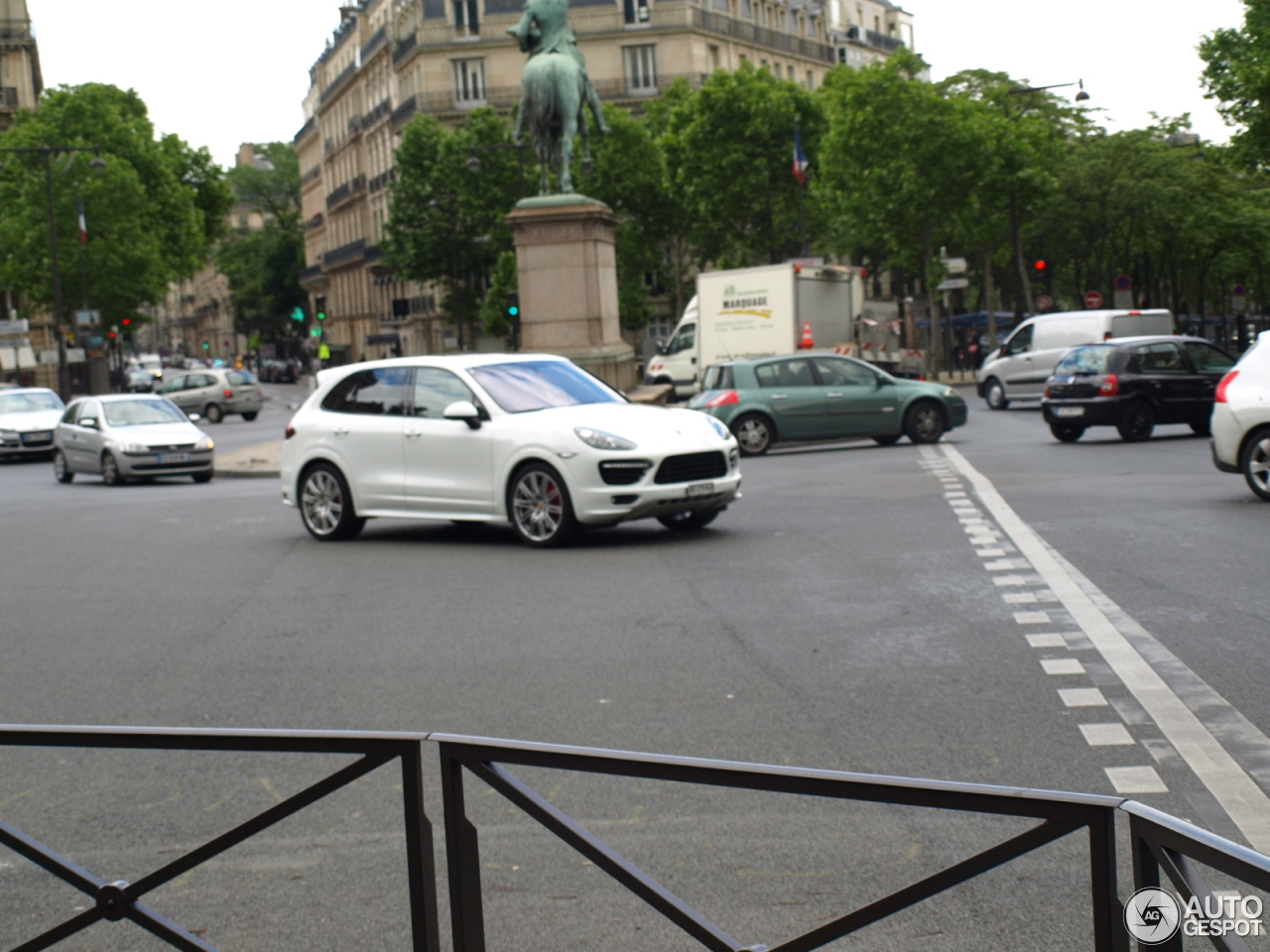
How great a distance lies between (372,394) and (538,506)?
2308 millimetres

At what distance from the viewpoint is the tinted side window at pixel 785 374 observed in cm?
2456

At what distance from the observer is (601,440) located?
42.7ft

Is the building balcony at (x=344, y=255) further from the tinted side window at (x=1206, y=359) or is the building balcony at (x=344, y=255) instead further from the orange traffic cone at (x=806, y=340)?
the tinted side window at (x=1206, y=359)

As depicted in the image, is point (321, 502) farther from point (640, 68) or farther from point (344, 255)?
point (344, 255)

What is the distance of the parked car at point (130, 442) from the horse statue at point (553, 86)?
8.03 m

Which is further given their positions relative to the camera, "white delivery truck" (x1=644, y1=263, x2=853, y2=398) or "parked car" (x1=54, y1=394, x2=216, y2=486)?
"white delivery truck" (x1=644, y1=263, x2=853, y2=398)

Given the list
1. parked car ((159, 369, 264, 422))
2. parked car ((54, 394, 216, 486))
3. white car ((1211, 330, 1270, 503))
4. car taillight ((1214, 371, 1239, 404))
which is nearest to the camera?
white car ((1211, 330, 1270, 503))

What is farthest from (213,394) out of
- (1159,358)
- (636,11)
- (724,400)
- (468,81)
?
(636,11)

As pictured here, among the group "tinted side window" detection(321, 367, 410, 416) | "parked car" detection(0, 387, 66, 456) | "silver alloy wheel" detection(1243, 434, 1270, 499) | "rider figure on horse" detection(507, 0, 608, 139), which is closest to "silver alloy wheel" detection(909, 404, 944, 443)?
"rider figure on horse" detection(507, 0, 608, 139)

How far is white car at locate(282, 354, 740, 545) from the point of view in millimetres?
13023

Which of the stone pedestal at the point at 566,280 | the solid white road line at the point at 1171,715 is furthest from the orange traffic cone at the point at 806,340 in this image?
the solid white road line at the point at 1171,715

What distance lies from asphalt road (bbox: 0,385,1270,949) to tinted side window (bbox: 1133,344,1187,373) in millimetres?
7481

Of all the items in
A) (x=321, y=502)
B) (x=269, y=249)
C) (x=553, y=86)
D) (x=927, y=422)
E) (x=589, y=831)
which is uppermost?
(x=269, y=249)

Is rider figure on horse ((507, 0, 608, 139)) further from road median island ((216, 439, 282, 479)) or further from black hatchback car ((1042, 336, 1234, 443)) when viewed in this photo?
black hatchback car ((1042, 336, 1234, 443))
